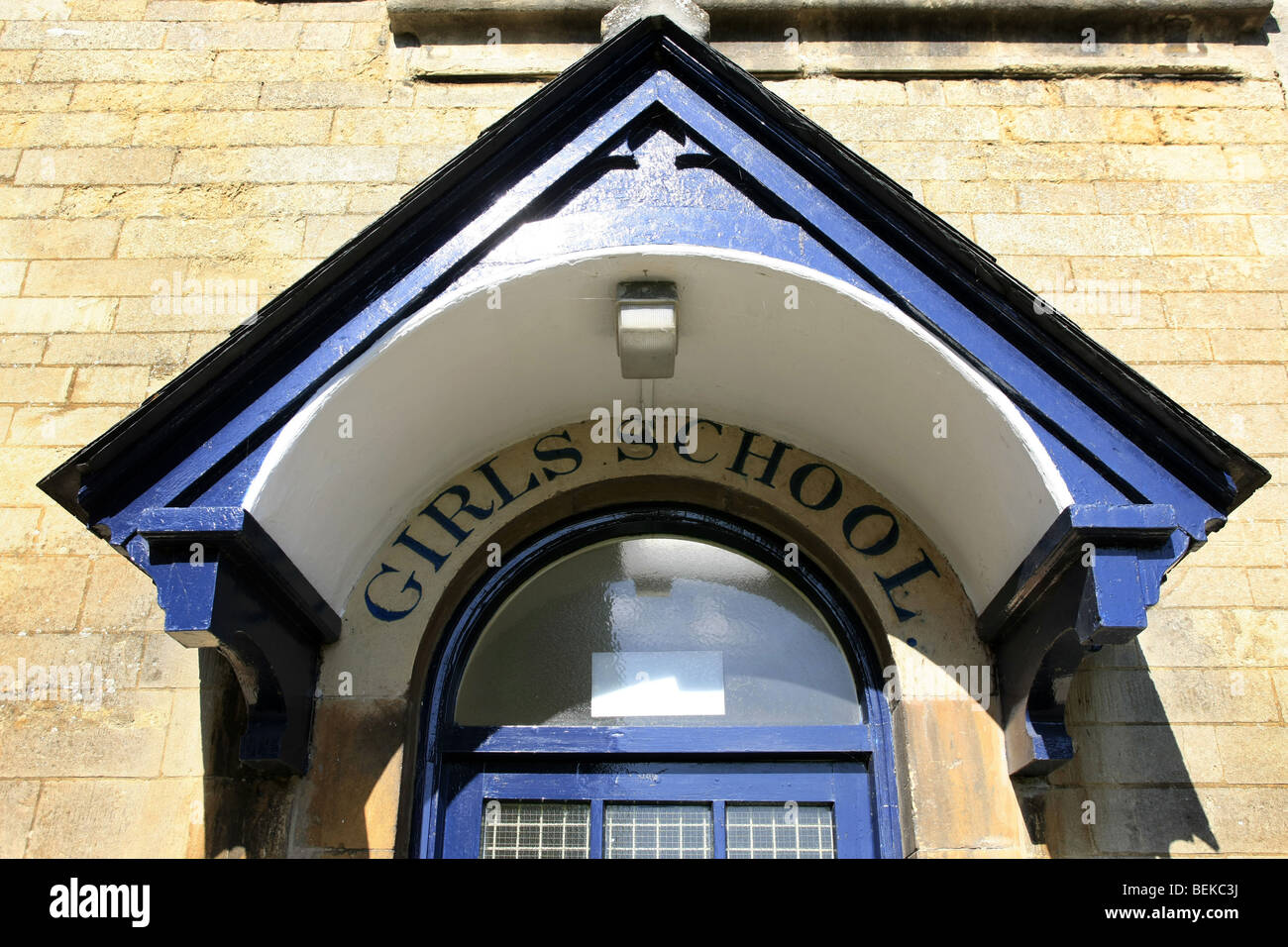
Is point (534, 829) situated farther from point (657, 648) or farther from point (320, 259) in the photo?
point (320, 259)

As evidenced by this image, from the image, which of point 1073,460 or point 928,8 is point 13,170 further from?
point 1073,460

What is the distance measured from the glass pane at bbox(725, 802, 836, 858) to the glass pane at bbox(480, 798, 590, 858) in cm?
55

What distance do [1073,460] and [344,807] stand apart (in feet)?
8.93

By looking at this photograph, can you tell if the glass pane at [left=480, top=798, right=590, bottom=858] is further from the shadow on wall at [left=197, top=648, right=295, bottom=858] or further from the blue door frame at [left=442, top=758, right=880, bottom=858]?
the shadow on wall at [left=197, top=648, right=295, bottom=858]

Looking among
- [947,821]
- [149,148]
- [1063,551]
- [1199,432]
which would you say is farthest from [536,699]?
[149,148]

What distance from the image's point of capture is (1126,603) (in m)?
3.57

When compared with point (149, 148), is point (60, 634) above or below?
below

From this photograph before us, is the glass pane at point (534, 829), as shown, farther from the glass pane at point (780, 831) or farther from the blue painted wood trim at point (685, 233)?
the blue painted wood trim at point (685, 233)

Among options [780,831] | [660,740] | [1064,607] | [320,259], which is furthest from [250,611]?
[1064,607]

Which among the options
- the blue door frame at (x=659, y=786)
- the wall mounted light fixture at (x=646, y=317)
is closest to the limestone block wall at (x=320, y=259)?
the blue door frame at (x=659, y=786)

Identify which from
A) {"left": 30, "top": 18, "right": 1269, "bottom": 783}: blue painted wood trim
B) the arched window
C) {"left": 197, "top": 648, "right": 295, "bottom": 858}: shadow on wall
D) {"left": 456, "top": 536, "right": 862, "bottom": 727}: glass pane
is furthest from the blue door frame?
{"left": 30, "top": 18, "right": 1269, "bottom": 783}: blue painted wood trim

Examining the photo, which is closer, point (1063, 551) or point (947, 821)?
point (1063, 551)

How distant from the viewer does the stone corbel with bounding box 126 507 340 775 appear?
3.61m

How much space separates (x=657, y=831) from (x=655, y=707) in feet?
1.64
